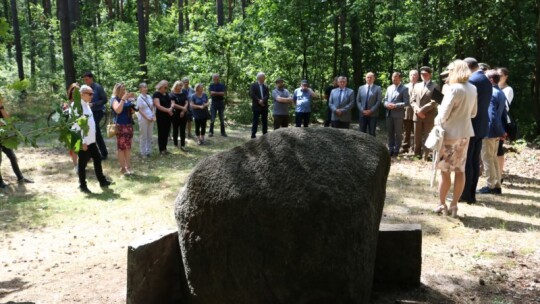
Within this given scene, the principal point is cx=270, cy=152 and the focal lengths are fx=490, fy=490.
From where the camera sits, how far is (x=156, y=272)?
3.89 m

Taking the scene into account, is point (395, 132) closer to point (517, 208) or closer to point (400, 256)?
point (517, 208)

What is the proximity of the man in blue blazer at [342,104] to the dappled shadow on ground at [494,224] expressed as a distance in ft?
18.0

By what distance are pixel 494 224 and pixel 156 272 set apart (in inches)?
179

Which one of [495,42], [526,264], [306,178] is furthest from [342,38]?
[306,178]

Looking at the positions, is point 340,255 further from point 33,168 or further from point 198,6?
point 198,6

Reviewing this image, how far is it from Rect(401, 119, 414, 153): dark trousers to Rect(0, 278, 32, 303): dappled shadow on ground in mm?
8987

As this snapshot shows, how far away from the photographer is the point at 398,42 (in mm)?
22344

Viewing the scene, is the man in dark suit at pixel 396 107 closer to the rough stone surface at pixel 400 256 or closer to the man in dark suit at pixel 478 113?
the man in dark suit at pixel 478 113

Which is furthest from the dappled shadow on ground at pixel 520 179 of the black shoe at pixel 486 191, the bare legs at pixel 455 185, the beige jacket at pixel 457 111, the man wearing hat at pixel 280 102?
the man wearing hat at pixel 280 102

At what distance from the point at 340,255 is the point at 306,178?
589 millimetres

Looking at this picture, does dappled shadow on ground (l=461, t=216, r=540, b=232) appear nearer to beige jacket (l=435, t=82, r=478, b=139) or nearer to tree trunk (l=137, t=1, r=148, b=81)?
beige jacket (l=435, t=82, r=478, b=139)

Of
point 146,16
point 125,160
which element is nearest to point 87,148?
point 125,160

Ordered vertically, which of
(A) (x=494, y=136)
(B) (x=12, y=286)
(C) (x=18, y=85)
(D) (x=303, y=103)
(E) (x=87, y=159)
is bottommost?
(B) (x=12, y=286)

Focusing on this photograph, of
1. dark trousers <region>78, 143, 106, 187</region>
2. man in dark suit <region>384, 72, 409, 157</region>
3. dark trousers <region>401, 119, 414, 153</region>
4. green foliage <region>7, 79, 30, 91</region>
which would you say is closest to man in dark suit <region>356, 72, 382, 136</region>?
man in dark suit <region>384, 72, 409, 157</region>
